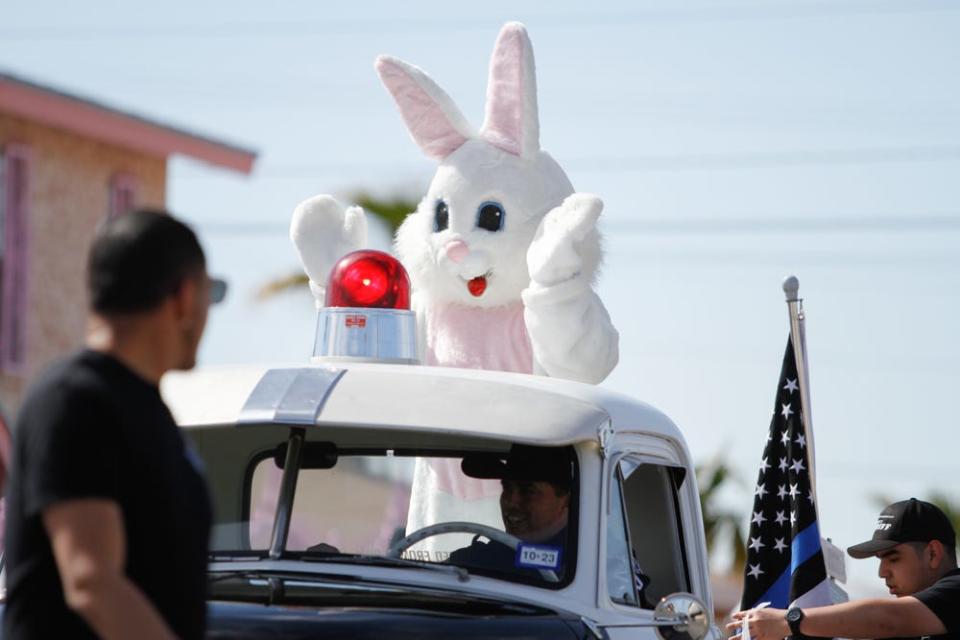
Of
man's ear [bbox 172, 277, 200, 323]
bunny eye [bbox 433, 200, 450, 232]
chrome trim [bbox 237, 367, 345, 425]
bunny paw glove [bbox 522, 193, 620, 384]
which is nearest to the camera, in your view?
man's ear [bbox 172, 277, 200, 323]

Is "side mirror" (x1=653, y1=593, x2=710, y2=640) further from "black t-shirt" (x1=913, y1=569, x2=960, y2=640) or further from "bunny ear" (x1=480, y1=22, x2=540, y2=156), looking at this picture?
"bunny ear" (x1=480, y1=22, x2=540, y2=156)

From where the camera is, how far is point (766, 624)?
6250 millimetres

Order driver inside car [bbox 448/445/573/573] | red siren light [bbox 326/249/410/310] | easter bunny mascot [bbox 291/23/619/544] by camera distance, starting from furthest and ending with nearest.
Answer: easter bunny mascot [bbox 291/23/619/544] → red siren light [bbox 326/249/410/310] → driver inside car [bbox 448/445/573/573]

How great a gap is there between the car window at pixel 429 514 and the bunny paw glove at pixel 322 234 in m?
2.49

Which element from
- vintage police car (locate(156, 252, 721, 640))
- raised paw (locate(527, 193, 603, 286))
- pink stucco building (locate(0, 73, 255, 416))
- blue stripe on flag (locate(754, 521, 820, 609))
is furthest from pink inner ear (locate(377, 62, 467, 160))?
pink stucco building (locate(0, 73, 255, 416))

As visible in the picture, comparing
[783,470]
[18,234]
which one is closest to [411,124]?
[783,470]

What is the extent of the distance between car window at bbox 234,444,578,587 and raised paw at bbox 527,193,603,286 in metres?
2.00

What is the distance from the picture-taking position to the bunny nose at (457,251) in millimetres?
7910

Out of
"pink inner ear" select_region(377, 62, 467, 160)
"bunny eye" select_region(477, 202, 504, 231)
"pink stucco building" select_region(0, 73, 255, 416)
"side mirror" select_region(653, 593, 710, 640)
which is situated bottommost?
"side mirror" select_region(653, 593, 710, 640)

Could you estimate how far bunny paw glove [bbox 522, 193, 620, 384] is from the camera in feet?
24.3

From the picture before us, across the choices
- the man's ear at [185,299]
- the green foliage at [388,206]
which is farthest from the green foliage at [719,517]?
the man's ear at [185,299]

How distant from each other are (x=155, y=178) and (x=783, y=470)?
17050 millimetres

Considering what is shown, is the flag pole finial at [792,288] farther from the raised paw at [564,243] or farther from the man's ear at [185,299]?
the man's ear at [185,299]

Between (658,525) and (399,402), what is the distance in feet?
4.20
